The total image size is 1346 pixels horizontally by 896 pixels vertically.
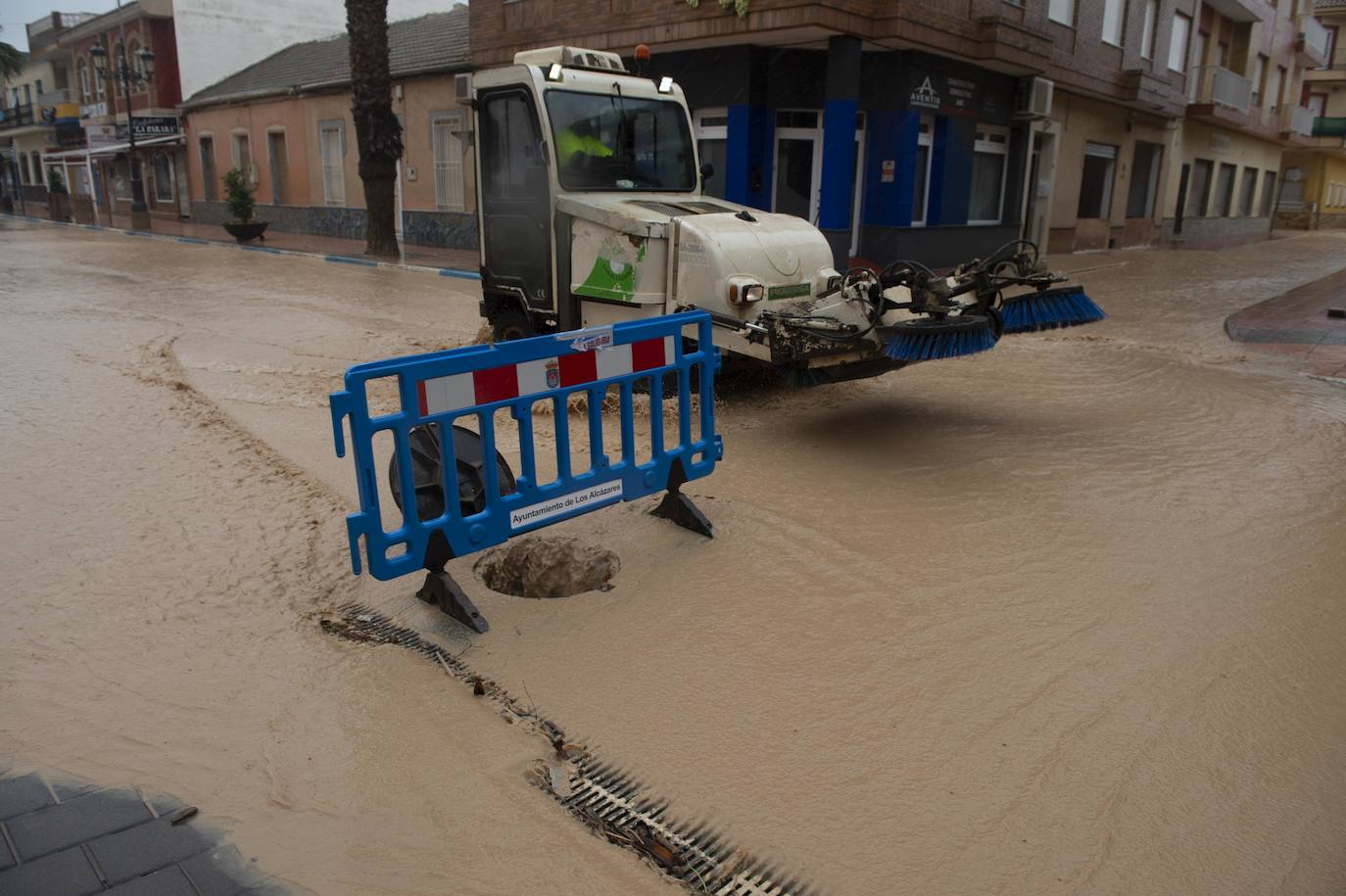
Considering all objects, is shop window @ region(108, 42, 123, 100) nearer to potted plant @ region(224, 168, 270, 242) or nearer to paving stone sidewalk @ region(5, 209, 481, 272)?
paving stone sidewalk @ region(5, 209, 481, 272)

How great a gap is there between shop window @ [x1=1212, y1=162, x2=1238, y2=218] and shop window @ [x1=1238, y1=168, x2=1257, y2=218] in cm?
149

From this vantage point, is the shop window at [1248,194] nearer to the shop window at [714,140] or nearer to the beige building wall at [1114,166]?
the beige building wall at [1114,166]

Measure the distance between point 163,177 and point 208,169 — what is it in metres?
4.97

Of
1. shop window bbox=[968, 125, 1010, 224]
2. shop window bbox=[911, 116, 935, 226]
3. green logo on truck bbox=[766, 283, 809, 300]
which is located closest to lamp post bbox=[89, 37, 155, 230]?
shop window bbox=[911, 116, 935, 226]

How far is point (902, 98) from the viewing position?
50.1ft

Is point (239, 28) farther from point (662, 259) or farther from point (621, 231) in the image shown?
point (662, 259)

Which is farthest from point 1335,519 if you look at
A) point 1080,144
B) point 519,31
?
point 1080,144

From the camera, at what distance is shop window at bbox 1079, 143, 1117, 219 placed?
892 inches

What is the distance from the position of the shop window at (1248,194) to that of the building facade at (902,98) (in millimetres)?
13713

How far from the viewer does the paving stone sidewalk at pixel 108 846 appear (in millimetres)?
2369

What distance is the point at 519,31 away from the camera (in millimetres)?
17875

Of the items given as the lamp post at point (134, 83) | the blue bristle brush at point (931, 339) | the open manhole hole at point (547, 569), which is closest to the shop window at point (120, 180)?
the lamp post at point (134, 83)

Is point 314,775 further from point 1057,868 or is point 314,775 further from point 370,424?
point 1057,868

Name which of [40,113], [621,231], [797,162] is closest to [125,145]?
[40,113]
